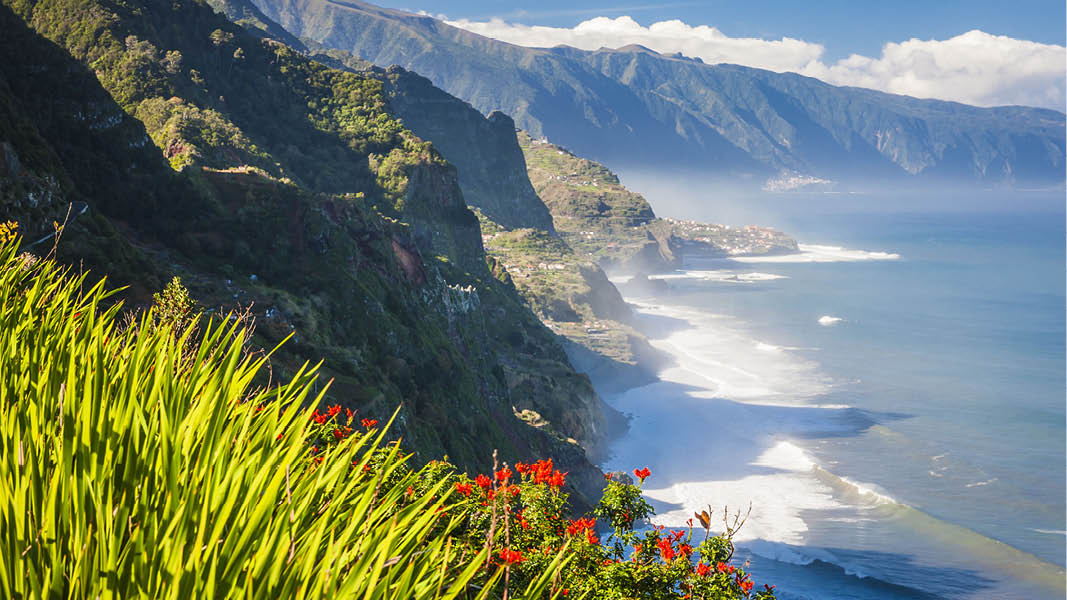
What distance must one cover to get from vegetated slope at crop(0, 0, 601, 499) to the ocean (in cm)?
1126

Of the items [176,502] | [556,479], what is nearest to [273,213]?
[556,479]

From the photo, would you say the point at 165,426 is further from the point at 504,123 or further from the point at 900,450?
the point at 504,123

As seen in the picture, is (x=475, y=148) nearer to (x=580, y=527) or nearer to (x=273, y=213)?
(x=273, y=213)

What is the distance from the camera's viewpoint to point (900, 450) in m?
65.4

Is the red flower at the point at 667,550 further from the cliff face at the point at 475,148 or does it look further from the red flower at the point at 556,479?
the cliff face at the point at 475,148

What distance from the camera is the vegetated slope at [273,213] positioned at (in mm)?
30375

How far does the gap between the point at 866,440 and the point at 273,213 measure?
5340cm

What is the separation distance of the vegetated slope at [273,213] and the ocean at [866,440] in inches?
443

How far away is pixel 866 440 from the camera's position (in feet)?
222

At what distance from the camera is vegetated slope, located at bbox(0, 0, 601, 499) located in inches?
1196

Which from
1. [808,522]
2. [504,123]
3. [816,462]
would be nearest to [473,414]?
[808,522]

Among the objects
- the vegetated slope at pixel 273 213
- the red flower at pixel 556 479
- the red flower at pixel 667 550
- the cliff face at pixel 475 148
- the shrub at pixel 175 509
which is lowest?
the shrub at pixel 175 509

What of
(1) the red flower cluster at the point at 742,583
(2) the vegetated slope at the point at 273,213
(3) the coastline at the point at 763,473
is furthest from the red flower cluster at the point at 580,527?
(3) the coastline at the point at 763,473

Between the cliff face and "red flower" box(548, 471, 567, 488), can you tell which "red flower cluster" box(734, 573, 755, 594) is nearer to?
"red flower" box(548, 471, 567, 488)
